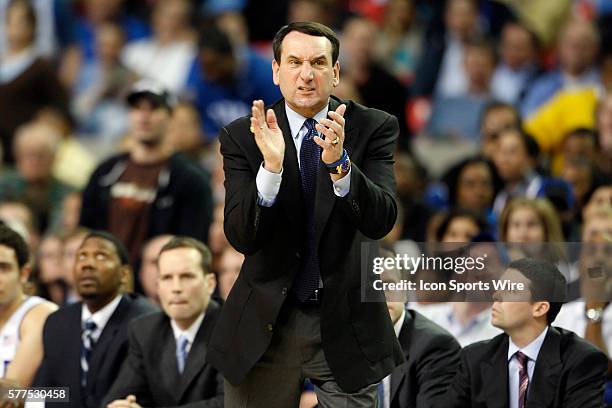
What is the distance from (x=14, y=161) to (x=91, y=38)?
1.76 meters

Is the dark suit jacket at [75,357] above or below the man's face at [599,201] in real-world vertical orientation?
below

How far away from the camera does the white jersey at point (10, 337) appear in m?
6.63

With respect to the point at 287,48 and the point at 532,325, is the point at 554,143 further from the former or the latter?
the point at 287,48

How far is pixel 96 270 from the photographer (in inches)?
268

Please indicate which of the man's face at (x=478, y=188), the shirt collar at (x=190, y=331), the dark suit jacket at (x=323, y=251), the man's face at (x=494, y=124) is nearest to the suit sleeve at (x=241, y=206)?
the dark suit jacket at (x=323, y=251)

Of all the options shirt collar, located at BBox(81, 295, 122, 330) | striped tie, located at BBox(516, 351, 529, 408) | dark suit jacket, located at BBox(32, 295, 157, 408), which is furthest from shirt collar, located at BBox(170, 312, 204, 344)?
striped tie, located at BBox(516, 351, 529, 408)

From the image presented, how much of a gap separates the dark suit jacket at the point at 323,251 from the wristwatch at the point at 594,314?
1.74 meters

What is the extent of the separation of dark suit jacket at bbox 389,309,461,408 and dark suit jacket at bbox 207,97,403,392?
1.27 metres

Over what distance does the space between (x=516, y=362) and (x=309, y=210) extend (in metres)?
1.45

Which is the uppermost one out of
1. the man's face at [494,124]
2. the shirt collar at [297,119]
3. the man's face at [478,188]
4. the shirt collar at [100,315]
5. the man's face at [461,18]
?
the man's face at [461,18]

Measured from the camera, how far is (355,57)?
11250mm

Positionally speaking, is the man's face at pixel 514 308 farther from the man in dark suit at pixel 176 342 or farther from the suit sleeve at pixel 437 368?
the man in dark suit at pixel 176 342

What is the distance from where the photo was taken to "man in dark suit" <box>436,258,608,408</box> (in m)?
5.51

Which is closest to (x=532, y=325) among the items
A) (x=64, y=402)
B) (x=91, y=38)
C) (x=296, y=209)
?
(x=296, y=209)
